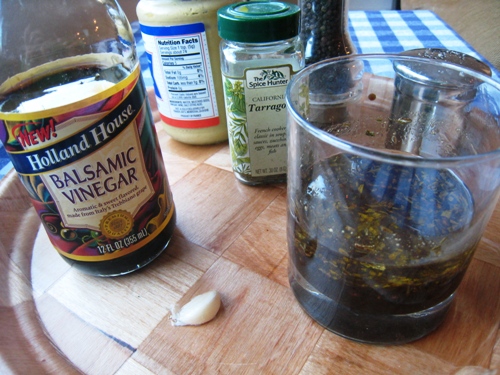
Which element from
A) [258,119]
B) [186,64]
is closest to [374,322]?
[258,119]

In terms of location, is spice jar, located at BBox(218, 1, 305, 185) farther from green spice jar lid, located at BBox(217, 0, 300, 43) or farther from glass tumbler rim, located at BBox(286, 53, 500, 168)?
glass tumbler rim, located at BBox(286, 53, 500, 168)

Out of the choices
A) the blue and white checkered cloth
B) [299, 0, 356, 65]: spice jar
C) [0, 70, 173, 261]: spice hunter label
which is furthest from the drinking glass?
the blue and white checkered cloth

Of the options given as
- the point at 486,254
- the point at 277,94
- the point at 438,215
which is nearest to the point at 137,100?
the point at 277,94

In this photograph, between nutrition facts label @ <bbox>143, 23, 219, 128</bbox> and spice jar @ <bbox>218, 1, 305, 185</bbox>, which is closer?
spice jar @ <bbox>218, 1, 305, 185</bbox>

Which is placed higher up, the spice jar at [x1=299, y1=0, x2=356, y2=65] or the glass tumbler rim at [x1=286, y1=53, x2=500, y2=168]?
the glass tumbler rim at [x1=286, y1=53, x2=500, y2=168]

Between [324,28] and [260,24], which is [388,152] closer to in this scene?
[260,24]

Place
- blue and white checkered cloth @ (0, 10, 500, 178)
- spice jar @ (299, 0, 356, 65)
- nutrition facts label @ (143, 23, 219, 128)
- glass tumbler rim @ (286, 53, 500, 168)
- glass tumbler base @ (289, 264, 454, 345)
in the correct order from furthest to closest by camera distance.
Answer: blue and white checkered cloth @ (0, 10, 500, 178) < spice jar @ (299, 0, 356, 65) < nutrition facts label @ (143, 23, 219, 128) < glass tumbler base @ (289, 264, 454, 345) < glass tumbler rim @ (286, 53, 500, 168)

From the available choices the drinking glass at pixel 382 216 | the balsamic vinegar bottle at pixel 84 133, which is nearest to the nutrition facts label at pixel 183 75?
the balsamic vinegar bottle at pixel 84 133
